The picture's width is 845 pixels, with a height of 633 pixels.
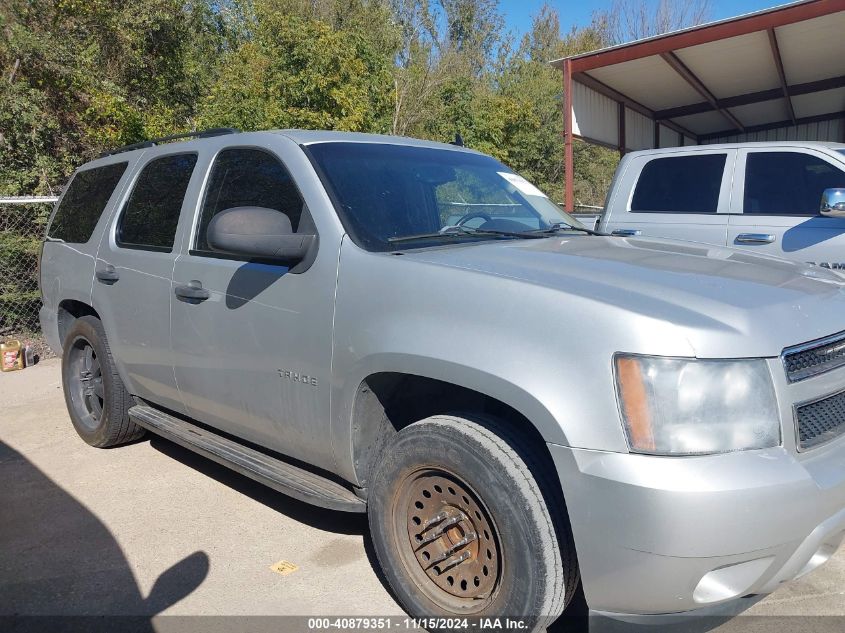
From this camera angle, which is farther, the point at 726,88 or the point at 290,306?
the point at 726,88

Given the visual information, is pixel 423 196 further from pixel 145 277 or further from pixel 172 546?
pixel 172 546

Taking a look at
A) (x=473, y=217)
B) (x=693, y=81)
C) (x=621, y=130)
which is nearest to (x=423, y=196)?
(x=473, y=217)

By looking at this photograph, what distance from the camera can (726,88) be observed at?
14.2 m

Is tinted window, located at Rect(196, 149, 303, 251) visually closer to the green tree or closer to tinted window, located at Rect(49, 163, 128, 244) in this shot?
tinted window, located at Rect(49, 163, 128, 244)

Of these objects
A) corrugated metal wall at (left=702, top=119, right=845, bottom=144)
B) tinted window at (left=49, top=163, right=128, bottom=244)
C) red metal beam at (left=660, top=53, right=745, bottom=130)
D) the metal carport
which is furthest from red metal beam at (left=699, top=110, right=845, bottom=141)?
tinted window at (left=49, top=163, right=128, bottom=244)

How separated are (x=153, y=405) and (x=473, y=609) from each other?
2694 millimetres

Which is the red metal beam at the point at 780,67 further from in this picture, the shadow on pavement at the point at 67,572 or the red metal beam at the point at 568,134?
the shadow on pavement at the point at 67,572

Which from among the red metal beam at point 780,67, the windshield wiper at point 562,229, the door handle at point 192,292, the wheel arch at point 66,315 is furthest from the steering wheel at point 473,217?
the red metal beam at point 780,67

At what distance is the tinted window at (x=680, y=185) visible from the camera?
240 inches

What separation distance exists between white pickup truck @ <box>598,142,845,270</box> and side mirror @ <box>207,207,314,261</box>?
291 centimetres

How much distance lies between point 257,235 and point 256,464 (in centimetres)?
114

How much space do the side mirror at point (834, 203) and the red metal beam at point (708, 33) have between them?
5.42m

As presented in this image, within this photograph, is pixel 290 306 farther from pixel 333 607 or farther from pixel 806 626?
pixel 806 626

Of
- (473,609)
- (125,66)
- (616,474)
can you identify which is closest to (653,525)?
(616,474)
